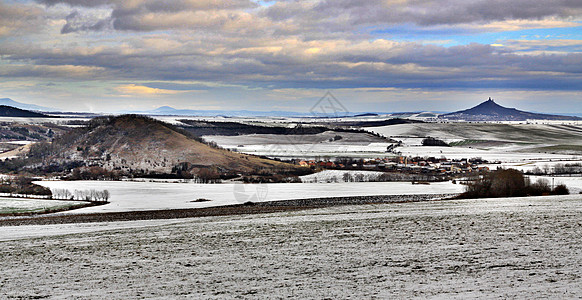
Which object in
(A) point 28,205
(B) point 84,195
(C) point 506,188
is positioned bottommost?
(A) point 28,205

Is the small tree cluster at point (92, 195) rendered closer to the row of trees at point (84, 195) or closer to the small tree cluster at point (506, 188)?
the row of trees at point (84, 195)

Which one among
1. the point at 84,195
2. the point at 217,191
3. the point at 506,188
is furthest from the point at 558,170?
the point at 84,195

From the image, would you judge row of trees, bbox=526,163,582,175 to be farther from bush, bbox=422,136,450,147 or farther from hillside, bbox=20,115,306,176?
bush, bbox=422,136,450,147

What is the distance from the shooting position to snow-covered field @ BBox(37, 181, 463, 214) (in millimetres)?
57656

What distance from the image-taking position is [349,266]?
61.5ft

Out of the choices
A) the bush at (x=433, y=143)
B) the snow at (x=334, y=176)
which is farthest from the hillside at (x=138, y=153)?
the bush at (x=433, y=143)

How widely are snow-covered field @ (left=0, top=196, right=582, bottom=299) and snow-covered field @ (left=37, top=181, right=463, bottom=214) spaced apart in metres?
26.9

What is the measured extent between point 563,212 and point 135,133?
4126 inches

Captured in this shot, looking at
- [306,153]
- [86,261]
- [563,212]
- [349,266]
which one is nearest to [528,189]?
[563,212]

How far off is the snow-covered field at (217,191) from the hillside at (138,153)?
1956 cm

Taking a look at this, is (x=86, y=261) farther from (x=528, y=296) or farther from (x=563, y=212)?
(x=563, y=212)

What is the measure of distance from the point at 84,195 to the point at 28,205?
11.9 metres

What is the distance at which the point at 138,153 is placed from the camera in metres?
112

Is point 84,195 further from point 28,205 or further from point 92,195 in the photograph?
point 28,205
